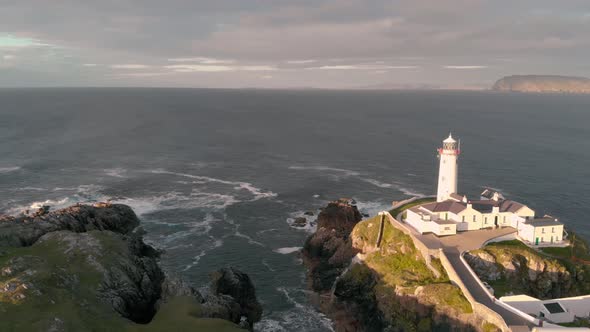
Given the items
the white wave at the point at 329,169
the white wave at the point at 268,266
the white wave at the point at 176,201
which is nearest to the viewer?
the white wave at the point at 268,266

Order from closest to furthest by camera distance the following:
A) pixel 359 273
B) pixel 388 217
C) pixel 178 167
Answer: pixel 359 273, pixel 388 217, pixel 178 167

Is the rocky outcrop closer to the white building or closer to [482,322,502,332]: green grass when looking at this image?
the white building

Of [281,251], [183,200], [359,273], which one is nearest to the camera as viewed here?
[359,273]

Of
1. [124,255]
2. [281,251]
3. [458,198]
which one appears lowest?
[281,251]

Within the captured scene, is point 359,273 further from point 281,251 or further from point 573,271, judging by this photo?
point 573,271

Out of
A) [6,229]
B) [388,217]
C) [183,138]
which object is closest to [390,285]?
[388,217]

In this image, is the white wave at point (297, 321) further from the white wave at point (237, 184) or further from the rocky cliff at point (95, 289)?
the white wave at point (237, 184)

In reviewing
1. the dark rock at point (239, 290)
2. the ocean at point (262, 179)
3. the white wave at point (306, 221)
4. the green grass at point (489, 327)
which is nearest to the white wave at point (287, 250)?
the ocean at point (262, 179)
